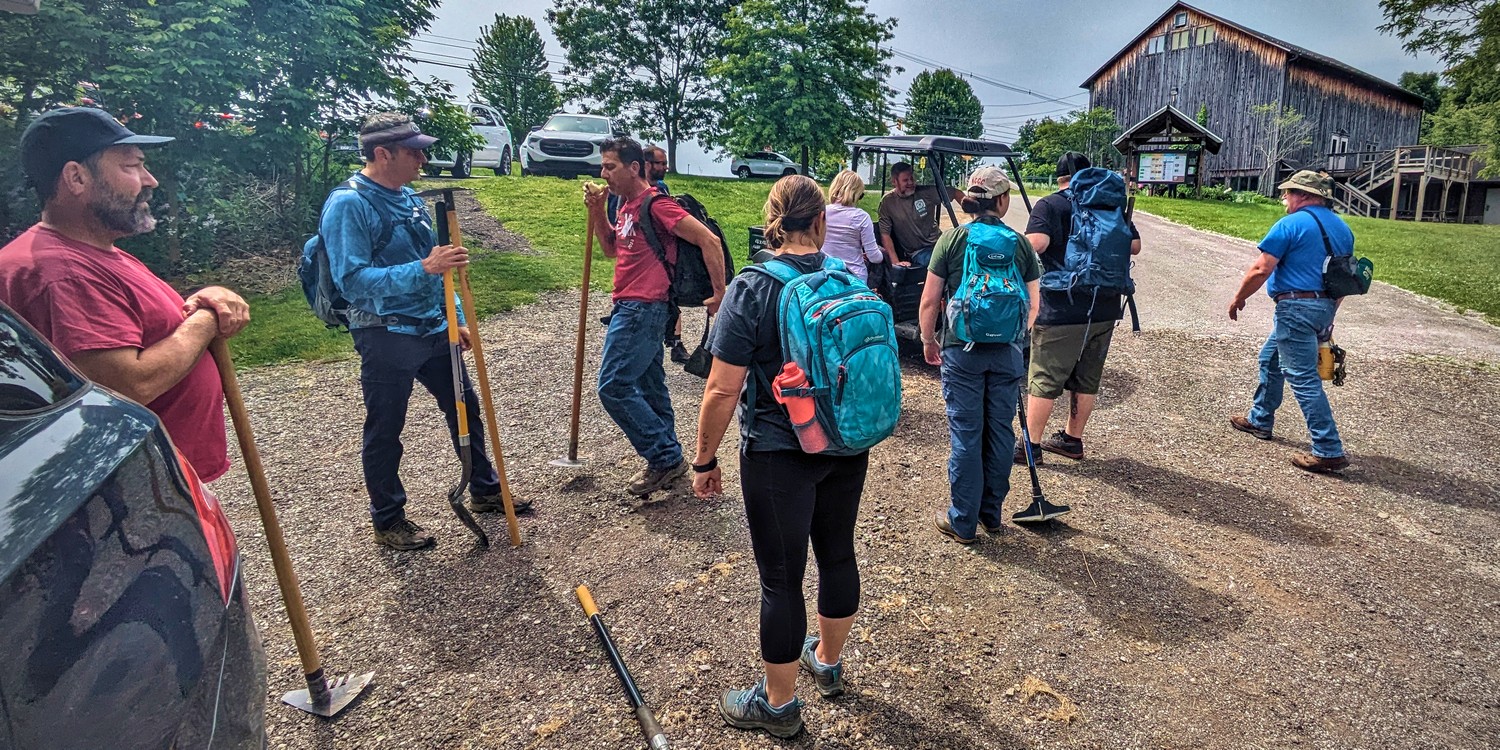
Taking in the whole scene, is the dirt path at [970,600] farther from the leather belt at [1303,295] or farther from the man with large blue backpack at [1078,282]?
the leather belt at [1303,295]

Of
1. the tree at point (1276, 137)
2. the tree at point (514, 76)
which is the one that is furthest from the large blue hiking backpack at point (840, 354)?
the tree at point (514, 76)

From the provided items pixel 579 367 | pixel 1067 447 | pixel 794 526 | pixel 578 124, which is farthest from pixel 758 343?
pixel 578 124

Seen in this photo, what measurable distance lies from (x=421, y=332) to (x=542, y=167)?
17.2 m

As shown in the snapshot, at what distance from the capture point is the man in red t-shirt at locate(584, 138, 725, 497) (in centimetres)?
443

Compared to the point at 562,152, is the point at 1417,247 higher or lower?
lower

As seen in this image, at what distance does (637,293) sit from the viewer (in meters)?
4.52

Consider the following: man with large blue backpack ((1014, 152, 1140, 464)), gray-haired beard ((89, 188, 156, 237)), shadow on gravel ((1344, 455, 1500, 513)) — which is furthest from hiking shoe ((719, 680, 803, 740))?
shadow on gravel ((1344, 455, 1500, 513))

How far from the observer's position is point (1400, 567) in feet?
13.4

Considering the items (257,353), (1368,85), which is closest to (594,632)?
(257,353)

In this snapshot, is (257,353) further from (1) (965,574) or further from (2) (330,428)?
(1) (965,574)

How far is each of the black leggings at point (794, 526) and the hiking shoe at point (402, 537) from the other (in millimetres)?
2200

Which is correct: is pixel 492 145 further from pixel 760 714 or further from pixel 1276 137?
pixel 1276 137

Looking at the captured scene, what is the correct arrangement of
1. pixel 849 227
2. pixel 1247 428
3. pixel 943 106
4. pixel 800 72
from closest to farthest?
pixel 1247 428 < pixel 849 227 < pixel 800 72 < pixel 943 106

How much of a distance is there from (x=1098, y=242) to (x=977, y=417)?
159 cm
